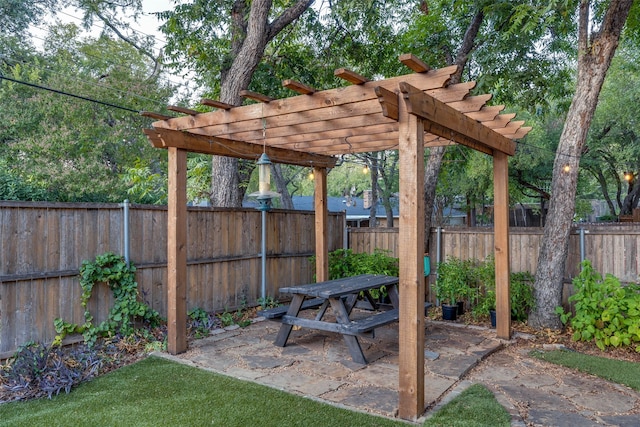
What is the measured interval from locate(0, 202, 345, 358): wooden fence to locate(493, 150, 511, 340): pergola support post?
301cm

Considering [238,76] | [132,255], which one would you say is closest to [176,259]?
[132,255]

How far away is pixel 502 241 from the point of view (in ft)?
15.9

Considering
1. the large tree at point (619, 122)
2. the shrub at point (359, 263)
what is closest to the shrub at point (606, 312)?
the shrub at point (359, 263)

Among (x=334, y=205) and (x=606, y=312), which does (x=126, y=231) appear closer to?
(x=606, y=312)

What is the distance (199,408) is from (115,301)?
6.72ft

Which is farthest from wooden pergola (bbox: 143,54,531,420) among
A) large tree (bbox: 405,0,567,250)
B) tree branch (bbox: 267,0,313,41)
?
tree branch (bbox: 267,0,313,41)

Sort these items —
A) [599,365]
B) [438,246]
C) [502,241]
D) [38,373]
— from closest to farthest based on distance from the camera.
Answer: [38,373] < [599,365] < [502,241] < [438,246]

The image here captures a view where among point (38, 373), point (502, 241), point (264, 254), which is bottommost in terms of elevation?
point (38, 373)

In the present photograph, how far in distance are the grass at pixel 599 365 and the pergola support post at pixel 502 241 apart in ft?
1.82

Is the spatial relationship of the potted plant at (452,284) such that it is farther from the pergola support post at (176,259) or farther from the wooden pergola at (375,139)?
the pergola support post at (176,259)

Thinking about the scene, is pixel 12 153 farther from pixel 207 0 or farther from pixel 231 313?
pixel 231 313

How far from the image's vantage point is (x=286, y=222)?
6.58 m

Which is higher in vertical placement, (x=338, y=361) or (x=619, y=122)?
(x=619, y=122)

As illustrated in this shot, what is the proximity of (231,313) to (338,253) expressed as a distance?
2.04 m
